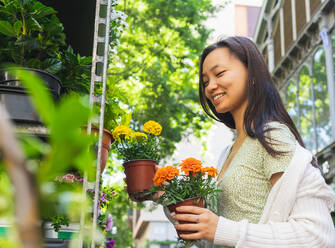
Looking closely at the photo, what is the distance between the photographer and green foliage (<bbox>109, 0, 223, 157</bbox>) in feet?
36.4

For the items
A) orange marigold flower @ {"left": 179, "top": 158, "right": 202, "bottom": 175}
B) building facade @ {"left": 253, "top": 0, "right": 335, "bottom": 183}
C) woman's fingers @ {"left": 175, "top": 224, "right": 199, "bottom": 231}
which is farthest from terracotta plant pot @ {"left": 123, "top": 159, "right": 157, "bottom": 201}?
building facade @ {"left": 253, "top": 0, "right": 335, "bottom": 183}

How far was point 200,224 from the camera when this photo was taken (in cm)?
159

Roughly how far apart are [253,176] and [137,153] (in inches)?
37.3

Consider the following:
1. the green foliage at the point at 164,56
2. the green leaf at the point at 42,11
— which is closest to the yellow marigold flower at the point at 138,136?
the green leaf at the point at 42,11

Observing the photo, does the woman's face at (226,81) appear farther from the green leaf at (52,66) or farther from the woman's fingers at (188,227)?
the green leaf at (52,66)

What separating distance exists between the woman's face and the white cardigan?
0.43 m

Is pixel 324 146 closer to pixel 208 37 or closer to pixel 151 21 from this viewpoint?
pixel 208 37

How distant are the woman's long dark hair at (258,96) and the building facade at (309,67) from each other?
437 inches

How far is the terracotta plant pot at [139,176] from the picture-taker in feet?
7.36

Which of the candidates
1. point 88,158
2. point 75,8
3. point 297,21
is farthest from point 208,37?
point 88,158

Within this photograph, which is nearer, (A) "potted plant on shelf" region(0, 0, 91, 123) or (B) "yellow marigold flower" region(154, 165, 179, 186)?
(A) "potted plant on shelf" region(0, 0, 91, 123)

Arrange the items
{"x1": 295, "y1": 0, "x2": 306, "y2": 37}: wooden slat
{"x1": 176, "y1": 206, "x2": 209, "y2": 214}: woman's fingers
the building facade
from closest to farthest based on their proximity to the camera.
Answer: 1. {"x1": 176, "y1": 206, "x2": 209, "y2": 214}: woman's fingers
2. the building facade
3. {"x1": 295, "y1": 0, "x2": 306, "y2": 37}: wooden slat

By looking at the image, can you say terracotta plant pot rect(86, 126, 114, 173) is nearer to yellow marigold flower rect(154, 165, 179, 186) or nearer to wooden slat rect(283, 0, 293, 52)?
yellow marigold flower rect(154, 165, 179, 186)

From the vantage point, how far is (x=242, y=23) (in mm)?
42062
